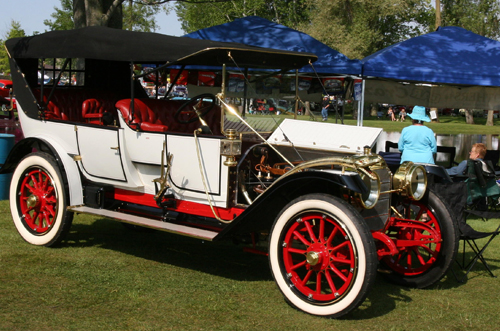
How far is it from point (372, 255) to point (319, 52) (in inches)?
274

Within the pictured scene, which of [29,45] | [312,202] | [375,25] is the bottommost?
[312,202]

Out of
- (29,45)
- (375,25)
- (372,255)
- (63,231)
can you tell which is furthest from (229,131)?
(375,25)

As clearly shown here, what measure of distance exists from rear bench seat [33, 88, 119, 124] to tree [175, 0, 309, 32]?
101 feet

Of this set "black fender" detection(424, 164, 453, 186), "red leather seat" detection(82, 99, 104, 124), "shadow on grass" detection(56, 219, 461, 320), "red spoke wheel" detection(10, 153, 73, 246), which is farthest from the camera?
"red leather seat" detection(82, 99, 104, 124)

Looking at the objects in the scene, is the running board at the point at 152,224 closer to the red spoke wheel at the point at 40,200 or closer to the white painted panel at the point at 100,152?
the red spoke wheel at the point at 40,200

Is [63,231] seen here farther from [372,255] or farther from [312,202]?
[372,255]

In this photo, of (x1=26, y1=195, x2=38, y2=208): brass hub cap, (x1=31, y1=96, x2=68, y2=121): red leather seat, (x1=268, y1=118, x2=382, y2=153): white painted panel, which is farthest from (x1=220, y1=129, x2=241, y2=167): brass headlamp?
(x1=31, y1=96, x2=68, y2=121): red leather seat

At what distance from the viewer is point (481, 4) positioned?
40875mm

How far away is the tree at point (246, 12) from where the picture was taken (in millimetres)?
37116

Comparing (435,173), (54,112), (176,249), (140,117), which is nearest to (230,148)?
(140,117)

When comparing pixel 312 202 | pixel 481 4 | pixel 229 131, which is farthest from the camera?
pixel 481 4

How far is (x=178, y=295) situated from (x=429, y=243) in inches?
76.0

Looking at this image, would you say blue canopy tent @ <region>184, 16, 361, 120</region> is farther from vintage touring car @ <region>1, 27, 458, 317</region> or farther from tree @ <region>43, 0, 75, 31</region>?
tree @ <region>43, 0, 75, 31</region>

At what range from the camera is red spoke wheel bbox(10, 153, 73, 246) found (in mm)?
5047
